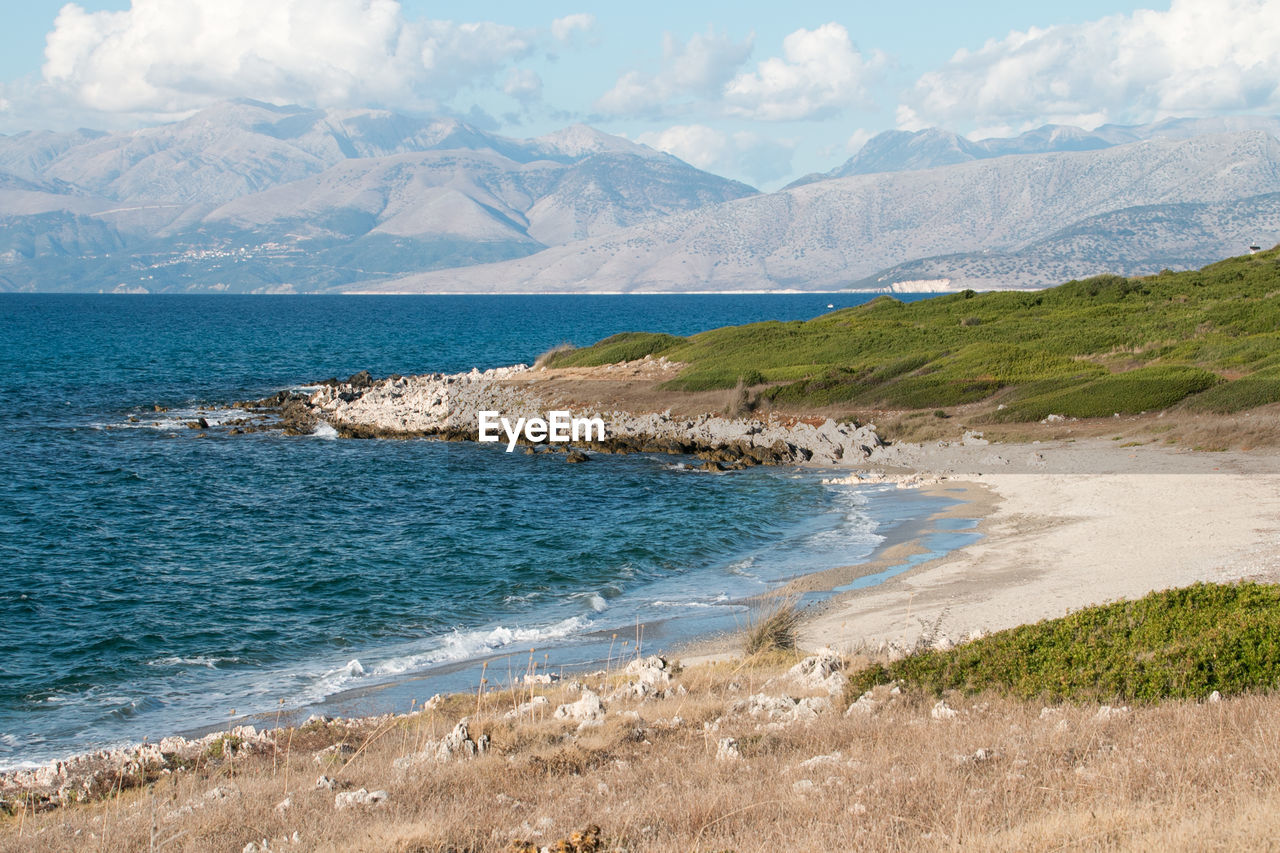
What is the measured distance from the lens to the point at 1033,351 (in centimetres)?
4731

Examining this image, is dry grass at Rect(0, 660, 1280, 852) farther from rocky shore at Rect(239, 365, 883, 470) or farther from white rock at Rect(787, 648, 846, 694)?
rocky shore at Rect(239, 365, 883, 470)

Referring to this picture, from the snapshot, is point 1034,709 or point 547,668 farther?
point 547,668

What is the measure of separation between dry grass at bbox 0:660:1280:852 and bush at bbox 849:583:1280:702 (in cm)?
52

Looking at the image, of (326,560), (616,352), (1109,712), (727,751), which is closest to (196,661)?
(326,560)

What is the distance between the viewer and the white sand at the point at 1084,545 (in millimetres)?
17359

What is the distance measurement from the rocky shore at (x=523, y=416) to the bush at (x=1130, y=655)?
25052 mm

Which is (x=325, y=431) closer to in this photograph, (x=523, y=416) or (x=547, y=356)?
(x=523, y=416)

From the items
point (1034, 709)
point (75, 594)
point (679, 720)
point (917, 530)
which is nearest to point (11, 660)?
point (75, 594)

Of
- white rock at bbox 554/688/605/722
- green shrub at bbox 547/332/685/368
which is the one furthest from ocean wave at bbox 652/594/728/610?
green shrub at bbox 547/332/685/368

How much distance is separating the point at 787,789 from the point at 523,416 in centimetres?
4033

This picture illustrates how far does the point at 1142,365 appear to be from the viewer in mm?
44000

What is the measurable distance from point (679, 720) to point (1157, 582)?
1069cm

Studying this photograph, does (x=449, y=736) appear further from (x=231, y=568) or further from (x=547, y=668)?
(x=231, y=568)

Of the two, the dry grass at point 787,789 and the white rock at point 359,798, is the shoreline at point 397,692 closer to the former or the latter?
the dry grass at point 787,789
